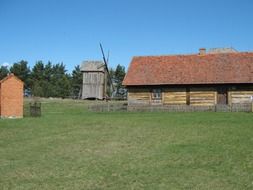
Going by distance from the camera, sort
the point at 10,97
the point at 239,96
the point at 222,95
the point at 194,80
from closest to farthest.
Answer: the point at 10,97
the point at 239,96
the point at 222,95
the point at 194,80

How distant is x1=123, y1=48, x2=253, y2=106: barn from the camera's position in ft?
134

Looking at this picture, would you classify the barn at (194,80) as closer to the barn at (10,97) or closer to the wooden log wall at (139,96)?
the wooden log wall at (139,96)

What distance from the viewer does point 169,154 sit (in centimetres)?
1366

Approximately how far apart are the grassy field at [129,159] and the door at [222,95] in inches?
827

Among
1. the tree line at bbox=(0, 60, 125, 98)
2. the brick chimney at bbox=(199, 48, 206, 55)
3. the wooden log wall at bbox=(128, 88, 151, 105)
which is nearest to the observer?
the wooden log wall at bbox=(128, 88, 151, 105)

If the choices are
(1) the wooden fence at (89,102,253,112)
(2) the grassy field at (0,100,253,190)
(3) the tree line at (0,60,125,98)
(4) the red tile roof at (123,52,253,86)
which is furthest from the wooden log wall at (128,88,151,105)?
(3) the tree line at (0,60,125,98)

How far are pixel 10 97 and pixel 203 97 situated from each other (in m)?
18.8

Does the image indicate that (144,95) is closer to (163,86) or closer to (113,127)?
(163,86)

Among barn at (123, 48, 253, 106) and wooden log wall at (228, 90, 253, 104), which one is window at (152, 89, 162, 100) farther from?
wooden log wall at (228, 90, 253, 104)

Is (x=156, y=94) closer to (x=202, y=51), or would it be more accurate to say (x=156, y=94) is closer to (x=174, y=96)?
(x=174, y=96)

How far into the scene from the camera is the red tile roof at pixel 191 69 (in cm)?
4169

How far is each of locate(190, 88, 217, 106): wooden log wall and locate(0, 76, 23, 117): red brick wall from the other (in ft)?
57.1

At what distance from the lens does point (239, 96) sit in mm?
40719

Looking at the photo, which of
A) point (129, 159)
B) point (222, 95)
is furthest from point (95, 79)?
point (129, 159)
